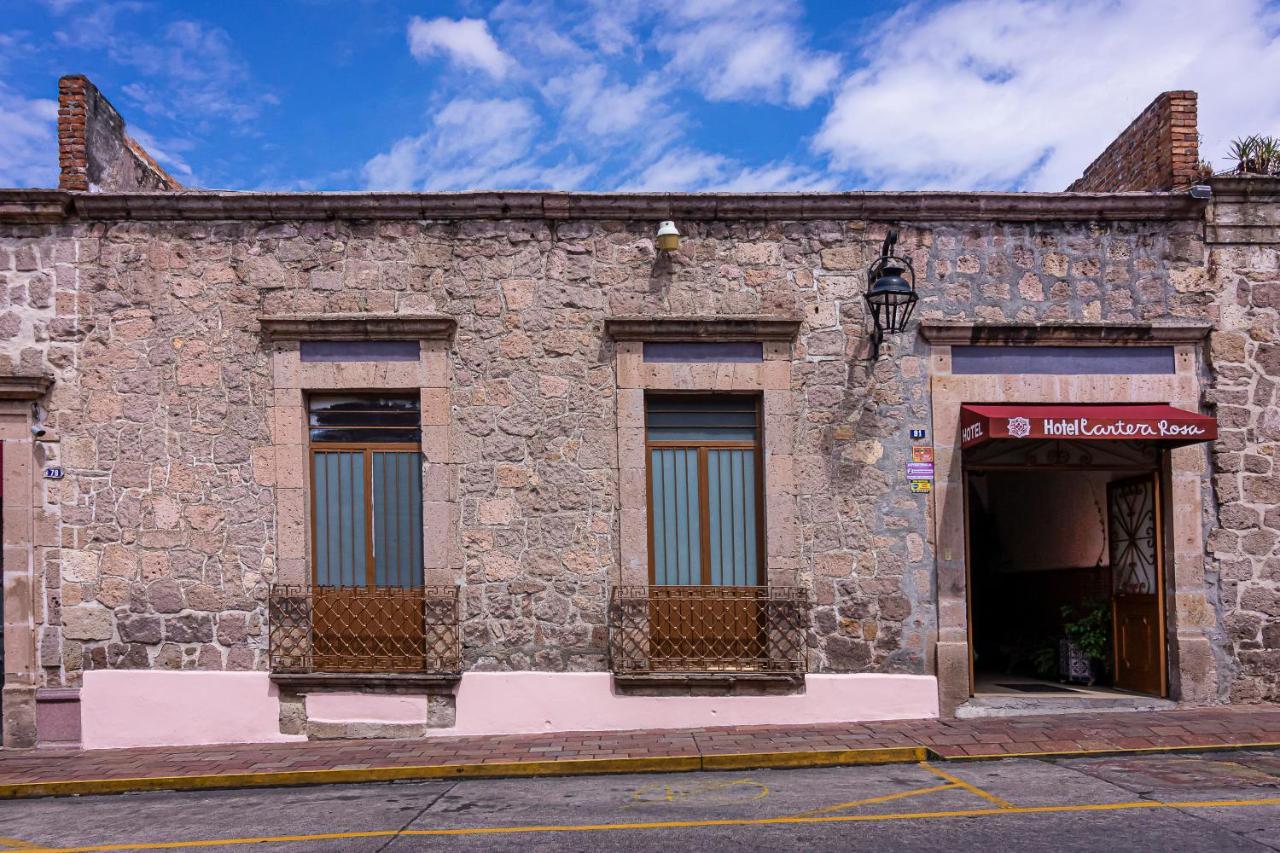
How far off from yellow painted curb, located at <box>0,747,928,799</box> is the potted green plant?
12.6 ft

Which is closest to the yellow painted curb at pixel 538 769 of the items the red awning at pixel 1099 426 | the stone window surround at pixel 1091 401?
the stone window surround at pixel 1091 401

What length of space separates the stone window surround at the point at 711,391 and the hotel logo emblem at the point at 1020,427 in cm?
191

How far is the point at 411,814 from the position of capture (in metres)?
6.96

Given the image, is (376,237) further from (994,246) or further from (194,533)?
(994,246)

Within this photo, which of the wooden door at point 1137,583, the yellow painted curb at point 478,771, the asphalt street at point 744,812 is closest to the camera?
the asphalt street at point 744,812

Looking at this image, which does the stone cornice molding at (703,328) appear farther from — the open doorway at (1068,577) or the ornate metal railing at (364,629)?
the ornate metal railing at (364,629)

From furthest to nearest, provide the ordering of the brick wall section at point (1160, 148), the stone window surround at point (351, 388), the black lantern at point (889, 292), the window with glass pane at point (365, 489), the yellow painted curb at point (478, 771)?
the brick wall section at point (1160, 148) < the window with glass pane at point (365, 489) < the stone window surround at point (351, 388) < the black lantern at point (889, 292) < the yellow painted curb at point (478, 771)

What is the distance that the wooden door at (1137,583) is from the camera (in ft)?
34.4

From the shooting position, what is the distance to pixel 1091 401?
34.0ft

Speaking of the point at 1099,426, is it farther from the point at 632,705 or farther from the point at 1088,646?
the point at 632,705

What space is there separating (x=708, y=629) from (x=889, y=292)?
11.2ft

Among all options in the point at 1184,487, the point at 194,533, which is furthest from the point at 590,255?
the point at 1184,487

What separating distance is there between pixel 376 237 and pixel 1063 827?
24.5ft

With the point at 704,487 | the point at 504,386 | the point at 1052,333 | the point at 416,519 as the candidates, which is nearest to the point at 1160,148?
the point at 1052,333
